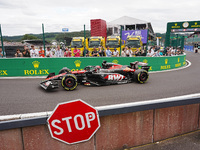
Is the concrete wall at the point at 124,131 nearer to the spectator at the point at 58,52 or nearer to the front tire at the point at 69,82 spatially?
the front tire at the point at 69,82

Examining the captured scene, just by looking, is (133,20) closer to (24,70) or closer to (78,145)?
(24,70)

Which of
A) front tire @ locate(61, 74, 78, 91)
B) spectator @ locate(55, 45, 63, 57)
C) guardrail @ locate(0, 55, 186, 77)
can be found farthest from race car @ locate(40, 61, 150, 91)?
spectator @ locate(55, 45, 63, 57)

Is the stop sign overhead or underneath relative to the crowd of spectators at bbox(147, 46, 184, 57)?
underneath

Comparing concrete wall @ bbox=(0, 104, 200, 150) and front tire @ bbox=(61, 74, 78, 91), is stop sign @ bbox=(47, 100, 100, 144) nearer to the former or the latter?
concrete wall @ bbox=(0, 104, 200, 150)

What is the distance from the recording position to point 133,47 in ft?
59.7

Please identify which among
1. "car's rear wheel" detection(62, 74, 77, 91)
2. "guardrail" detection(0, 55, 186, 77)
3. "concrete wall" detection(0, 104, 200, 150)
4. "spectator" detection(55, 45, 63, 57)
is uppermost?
"spectator" detection(55, 45, 63, 57)

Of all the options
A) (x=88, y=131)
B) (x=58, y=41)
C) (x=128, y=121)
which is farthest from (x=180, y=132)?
(x=58, y=41)

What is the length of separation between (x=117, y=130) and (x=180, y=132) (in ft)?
5.26

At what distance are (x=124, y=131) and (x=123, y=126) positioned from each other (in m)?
0.12

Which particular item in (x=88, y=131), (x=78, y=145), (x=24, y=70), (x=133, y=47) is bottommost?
(x=78, y=145)

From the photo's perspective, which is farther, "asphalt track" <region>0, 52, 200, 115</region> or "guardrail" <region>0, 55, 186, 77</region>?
"guardrail" <region>0, 55, 186, 77</region>

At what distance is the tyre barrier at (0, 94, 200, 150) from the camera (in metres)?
2.70

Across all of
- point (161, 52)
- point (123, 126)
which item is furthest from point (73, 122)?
point (161, 52)

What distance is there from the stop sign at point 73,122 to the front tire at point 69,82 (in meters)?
3.79
